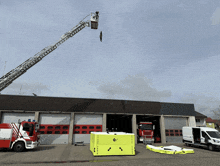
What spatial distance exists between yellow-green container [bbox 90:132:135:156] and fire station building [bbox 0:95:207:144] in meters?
7.88

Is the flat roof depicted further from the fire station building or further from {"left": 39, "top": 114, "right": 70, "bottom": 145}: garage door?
{"left": 39, "top": 114, "right": 70, "bottom": 145}: garage door

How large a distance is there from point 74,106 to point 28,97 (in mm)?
6386

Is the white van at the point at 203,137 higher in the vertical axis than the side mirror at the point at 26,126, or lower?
lower

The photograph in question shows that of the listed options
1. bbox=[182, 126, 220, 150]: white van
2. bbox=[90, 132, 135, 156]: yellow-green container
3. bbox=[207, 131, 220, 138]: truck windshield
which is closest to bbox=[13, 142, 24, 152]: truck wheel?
bbox=[90, 132, 135, 156]: yellow-green container

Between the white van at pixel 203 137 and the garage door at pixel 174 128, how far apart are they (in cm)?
342

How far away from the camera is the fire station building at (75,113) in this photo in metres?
20.0

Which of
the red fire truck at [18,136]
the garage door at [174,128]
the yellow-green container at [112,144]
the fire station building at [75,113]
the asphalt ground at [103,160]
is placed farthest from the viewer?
the garage door at [174,128]

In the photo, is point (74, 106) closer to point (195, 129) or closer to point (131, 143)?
point (131, 143)

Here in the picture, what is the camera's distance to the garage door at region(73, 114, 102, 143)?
20484mm

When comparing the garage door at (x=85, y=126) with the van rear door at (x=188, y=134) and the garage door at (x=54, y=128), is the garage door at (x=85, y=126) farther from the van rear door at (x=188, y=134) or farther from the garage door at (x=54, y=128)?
the van rear door at (x=188, y=134)

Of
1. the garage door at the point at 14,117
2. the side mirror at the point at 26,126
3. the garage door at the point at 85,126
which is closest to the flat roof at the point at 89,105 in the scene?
the garage door at the point at 14,117

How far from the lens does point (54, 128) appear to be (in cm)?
2030

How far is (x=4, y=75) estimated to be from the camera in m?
18.2

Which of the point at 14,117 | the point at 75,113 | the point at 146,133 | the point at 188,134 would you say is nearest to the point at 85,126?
the point at 75,113
